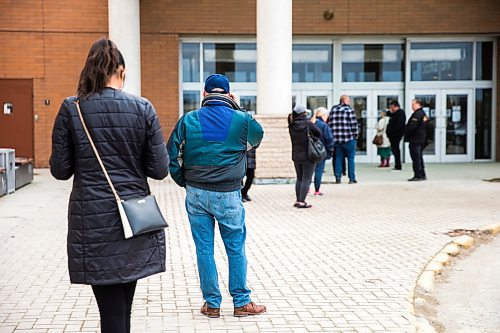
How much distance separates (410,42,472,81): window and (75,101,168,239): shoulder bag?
2051cm

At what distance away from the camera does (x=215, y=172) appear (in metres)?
5.57

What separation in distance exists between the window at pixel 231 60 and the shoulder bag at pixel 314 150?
1127 cm

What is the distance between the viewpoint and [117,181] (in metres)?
4.03

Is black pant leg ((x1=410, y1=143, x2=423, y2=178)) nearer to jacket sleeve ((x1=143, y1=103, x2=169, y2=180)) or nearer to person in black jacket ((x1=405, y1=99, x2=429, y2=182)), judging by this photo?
person in black jacket ((x1=405, y1=99, x2=429, y2=182))

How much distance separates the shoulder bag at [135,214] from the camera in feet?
12.9

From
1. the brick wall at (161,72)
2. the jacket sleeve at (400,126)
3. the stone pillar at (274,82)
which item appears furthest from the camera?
the brick wall at (161,72)

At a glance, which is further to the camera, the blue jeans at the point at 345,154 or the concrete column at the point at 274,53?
the concrete column at the point at 274,53

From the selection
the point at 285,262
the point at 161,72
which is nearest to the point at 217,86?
the point at 285,262

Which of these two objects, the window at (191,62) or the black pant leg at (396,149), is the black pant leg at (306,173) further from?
the window at (191,62)

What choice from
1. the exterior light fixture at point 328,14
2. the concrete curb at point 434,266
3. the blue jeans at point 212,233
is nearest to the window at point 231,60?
the exterior light fixture at point 328,14

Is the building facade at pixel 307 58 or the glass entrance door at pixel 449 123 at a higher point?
the building facade at pixel 307 58

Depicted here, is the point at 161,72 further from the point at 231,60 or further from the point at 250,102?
the point at 250,102

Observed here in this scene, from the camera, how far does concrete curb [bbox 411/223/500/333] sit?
18.8 ft

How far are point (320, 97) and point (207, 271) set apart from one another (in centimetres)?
1814
